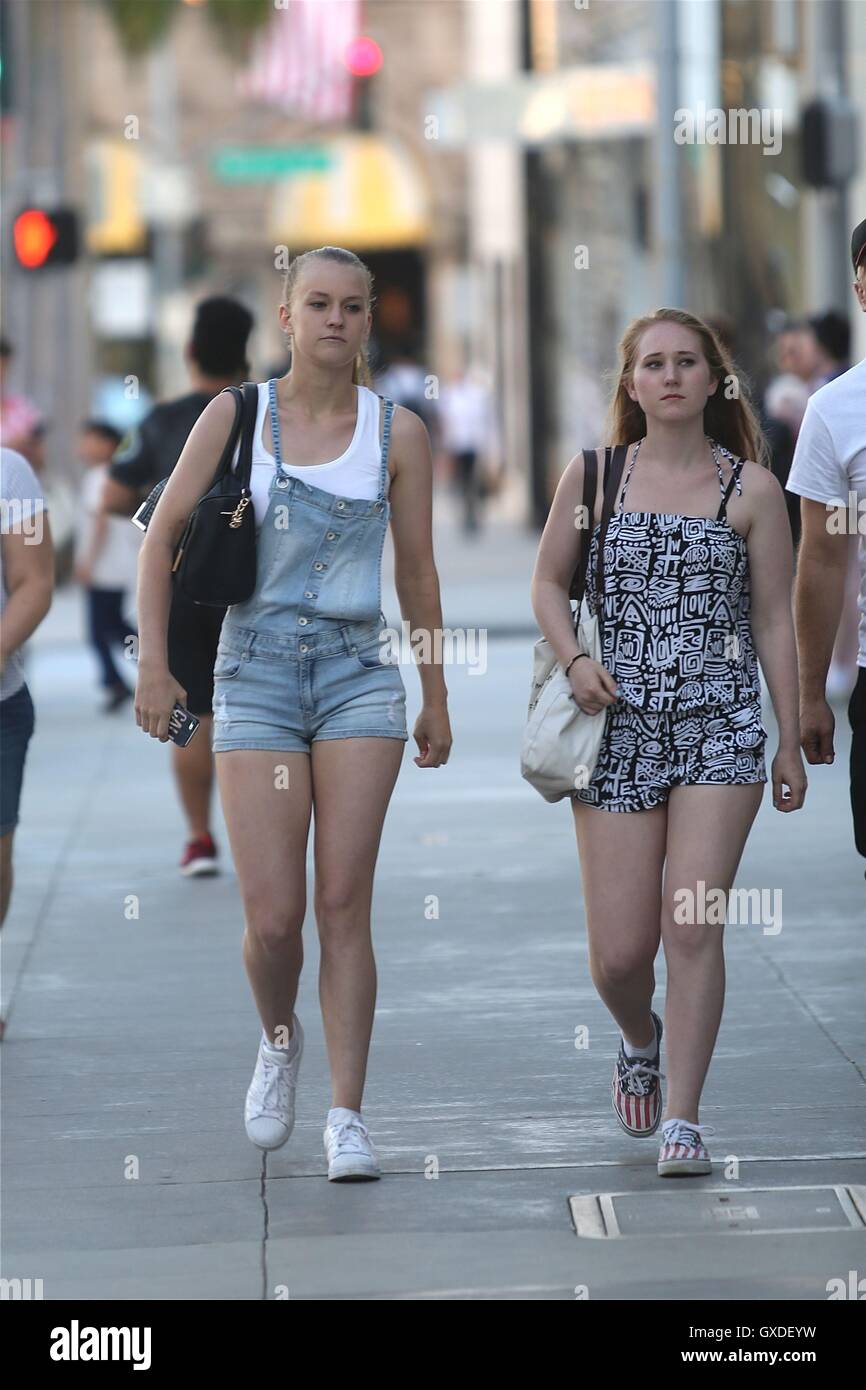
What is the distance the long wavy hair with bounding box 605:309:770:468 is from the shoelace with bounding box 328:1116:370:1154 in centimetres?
151

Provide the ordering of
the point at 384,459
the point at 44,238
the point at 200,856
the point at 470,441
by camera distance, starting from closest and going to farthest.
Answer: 1. the point at 384,459
2. the point at 200,856
3. the point at 44,238
4. the point at 470,441

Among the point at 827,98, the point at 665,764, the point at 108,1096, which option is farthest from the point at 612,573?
the point at 827,98

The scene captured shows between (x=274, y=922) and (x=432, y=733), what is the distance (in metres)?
0.52

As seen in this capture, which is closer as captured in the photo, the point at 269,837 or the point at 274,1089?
the point at 269,837

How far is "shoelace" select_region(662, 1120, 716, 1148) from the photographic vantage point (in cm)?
541

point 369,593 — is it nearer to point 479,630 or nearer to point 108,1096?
point 108,1096

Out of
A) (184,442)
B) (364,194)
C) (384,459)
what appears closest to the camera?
(384,459)

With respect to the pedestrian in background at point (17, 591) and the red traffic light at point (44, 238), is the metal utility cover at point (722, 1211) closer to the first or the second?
the pedestrian in background at point (17, 591)

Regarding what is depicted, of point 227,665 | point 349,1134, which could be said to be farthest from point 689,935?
point 227,665

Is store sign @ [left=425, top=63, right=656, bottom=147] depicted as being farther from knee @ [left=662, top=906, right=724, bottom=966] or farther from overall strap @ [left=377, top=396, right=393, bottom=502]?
knee @ [left=662, top=906, right=724, bottom=966]

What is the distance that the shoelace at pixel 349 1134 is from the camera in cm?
551

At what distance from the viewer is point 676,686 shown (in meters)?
5.45

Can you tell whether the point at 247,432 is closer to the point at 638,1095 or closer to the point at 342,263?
the point at 342,263
